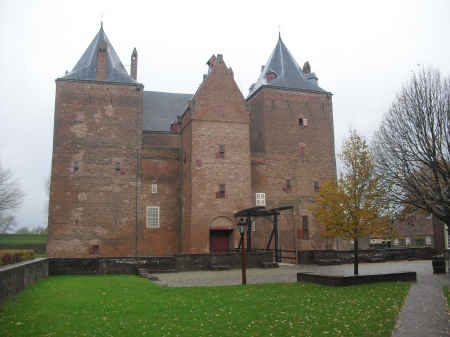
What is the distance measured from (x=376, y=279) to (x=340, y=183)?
5.09 m

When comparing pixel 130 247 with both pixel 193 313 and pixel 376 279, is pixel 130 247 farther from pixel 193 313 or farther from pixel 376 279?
pixel 193 313

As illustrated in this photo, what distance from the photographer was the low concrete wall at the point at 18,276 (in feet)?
42.7

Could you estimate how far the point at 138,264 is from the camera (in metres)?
23.4

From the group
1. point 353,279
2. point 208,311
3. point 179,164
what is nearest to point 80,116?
point 179,164

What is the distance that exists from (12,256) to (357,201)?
14192mm

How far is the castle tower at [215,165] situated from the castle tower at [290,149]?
2266 millimetres

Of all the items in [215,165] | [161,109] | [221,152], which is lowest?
[215,165]

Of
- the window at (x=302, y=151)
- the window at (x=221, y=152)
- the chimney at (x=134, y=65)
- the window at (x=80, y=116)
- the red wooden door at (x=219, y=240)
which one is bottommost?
the red wooden door at (x=219, y=240)

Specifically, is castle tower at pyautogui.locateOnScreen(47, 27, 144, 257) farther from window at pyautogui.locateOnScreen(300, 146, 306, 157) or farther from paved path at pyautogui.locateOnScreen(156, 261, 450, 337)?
paved path at pyautogui.locateOnScreen(156, 261, 450, 337)

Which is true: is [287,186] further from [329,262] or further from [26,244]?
[26,244]

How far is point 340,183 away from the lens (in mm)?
19844

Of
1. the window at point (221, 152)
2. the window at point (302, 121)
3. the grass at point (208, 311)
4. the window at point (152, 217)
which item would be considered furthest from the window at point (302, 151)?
the grass at point (208, 311)

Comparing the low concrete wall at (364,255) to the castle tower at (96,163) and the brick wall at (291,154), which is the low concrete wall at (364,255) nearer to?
the brick wall at (291,154)

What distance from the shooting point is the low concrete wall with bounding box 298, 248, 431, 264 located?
27.9 meters
